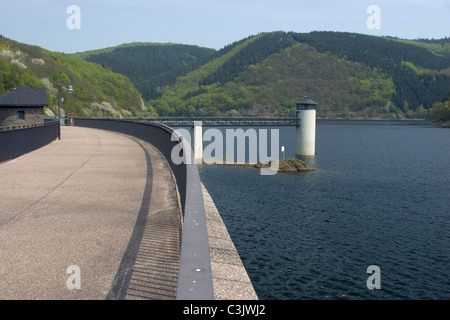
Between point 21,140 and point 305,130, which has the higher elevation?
point 21,140

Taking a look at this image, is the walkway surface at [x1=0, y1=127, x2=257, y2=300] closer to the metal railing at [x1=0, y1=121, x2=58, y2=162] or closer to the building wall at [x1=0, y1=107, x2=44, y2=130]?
the metal railing at [x1=0, y1=121, x2=58, y2=162]

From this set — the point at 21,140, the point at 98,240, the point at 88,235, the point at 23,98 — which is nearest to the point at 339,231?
the point at 21,140

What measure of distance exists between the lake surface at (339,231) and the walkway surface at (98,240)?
763cm

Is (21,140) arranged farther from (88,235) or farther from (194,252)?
(194,252)

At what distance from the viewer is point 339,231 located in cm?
2705

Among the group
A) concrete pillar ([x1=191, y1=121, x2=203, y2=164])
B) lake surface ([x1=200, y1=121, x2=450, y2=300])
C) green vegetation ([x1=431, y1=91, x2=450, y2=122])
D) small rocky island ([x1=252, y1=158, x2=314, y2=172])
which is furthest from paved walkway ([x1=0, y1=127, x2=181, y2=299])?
green vegetation ([x1=431, y1=91, x2=450, y2=122])

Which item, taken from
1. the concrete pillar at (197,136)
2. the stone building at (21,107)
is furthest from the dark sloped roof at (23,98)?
the concrete pillar at (197,136)

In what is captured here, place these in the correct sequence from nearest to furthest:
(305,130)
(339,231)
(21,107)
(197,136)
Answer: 1. (339,231)
2. (21,107)
3. (197,136)
4. (305,130)

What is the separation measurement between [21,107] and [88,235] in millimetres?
49972

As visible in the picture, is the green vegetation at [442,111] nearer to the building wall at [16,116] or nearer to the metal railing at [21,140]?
the building wall at [16,116]

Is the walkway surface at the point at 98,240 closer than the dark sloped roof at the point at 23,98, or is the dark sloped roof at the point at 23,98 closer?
the walkway surface at the point at 98,240

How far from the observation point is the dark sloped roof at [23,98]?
52250mm
